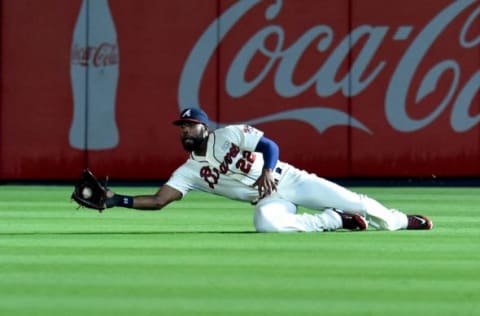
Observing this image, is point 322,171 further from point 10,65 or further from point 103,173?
point 10,65

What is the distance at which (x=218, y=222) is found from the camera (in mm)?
14227

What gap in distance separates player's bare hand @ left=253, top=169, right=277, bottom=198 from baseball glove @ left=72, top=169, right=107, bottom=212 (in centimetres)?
133

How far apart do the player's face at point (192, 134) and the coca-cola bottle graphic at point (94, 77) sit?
10.6 metres

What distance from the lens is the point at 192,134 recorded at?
12305 millimetres

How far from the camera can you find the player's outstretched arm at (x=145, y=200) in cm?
1258

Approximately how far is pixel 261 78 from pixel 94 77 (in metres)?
2.44

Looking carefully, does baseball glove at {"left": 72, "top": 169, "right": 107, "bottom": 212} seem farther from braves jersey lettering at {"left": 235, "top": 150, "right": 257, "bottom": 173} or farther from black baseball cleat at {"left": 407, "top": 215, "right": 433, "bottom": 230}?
black baseball cleat at {"left": 407, "top": 215, "right": 433, "bottom": 230}

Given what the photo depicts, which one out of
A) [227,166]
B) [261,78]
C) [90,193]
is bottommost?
[261,78]

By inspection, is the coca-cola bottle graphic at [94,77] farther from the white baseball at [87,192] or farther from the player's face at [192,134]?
the player's face at [192,134]

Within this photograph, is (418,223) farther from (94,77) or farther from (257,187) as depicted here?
(94,77)

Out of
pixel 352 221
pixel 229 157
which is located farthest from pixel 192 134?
pixel 352 221

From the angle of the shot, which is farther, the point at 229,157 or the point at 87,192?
the point at 87,192

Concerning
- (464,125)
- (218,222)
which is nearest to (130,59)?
(464,125)

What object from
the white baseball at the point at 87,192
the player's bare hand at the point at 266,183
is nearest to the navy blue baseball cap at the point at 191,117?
the player's bare hand at the point at 266,183
